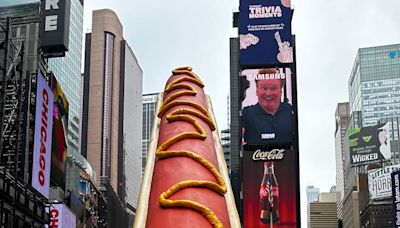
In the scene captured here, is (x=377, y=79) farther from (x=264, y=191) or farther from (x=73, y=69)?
(x=264, y=191)

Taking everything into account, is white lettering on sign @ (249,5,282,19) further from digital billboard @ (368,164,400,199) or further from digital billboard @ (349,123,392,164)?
digital billboard @ (349,123,392,164)

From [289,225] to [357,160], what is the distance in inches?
2192

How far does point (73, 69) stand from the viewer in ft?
332

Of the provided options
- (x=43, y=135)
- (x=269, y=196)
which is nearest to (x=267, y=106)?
(x=269, y=196)

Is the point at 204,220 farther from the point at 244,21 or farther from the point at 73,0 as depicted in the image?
the point at 73,0

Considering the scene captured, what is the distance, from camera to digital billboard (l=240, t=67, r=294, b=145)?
4981 centimetres

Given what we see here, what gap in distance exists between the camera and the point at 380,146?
98438 mm

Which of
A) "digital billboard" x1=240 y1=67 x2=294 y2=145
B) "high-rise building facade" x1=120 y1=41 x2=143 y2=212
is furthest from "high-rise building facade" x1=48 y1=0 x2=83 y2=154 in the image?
"high-rise building facade" x1=120 y1=41 x2=143 y2=212

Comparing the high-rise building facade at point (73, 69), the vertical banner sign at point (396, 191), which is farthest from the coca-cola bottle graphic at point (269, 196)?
the high-rise building facade at point (73, 69)

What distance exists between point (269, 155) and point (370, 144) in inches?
2118

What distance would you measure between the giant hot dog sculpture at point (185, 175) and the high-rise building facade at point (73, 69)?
276 feet

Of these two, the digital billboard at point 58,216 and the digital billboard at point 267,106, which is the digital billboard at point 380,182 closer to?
the digital billboard at point 267,106

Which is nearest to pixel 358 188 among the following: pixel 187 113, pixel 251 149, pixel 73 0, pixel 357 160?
pixel 357 160

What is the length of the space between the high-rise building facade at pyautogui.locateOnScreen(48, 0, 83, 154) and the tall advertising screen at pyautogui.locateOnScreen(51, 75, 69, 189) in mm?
47865
